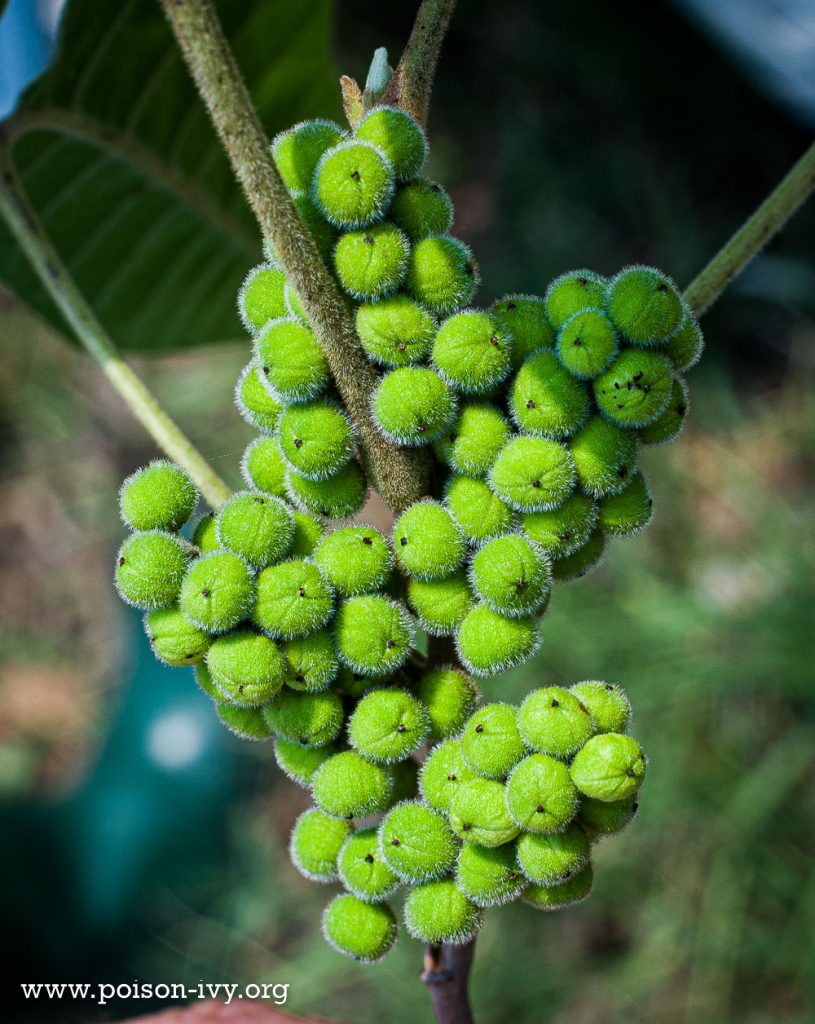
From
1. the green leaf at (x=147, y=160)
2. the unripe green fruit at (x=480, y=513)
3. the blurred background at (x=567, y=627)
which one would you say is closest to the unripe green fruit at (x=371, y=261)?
the unripe green fruit at (x=480, y=513)

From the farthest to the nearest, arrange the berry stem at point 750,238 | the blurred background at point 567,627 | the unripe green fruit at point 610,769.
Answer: the blurred background at point 567,627
the berry stem at point 750,238
the unripe green fruit at point 610,769

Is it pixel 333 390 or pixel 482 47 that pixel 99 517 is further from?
pixel 333 390

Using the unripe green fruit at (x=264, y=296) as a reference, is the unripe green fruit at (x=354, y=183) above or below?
above

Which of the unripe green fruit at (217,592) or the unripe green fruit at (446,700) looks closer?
the unripe green fruit at (217,592)

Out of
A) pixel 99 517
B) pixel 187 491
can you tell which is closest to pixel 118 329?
pixel 187 491

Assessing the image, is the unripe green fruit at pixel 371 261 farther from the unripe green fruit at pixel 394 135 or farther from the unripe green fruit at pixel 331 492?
the unripe green fruit at pixel 331 492
